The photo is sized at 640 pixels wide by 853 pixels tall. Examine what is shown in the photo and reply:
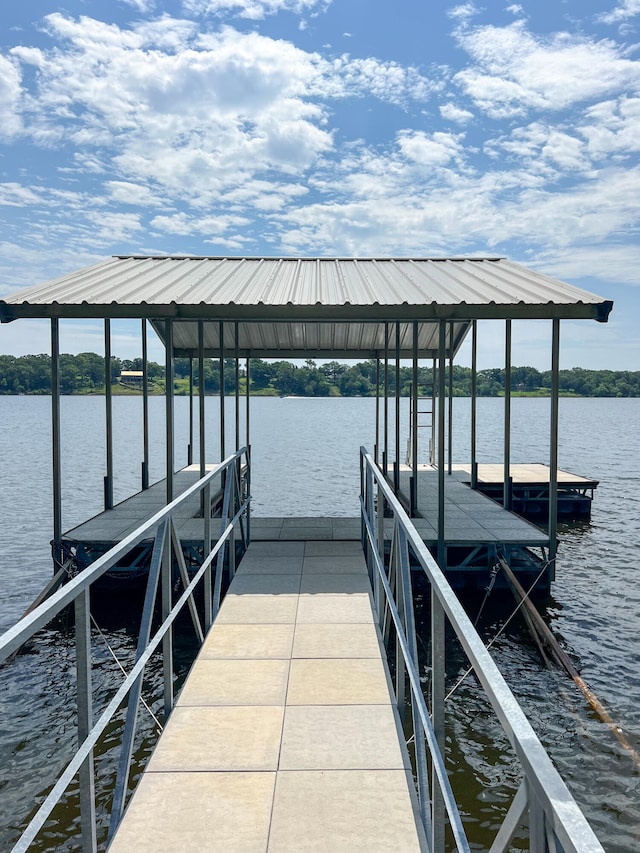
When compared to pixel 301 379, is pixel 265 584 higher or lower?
lower

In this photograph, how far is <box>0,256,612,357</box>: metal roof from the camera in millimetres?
7645

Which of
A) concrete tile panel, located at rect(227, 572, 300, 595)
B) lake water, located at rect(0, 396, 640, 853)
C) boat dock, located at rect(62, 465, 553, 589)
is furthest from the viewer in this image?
boat dock, located at rect(62, 465, 553, 589)

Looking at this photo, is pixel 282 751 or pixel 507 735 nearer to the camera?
pixel 507 735

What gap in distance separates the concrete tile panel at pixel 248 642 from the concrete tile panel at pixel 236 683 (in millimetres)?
125

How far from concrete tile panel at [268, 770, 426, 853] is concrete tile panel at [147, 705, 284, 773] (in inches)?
9.8

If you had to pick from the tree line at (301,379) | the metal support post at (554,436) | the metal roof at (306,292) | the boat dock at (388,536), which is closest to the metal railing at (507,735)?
the metal roof at (306,292)

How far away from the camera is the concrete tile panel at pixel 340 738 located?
3264 mm

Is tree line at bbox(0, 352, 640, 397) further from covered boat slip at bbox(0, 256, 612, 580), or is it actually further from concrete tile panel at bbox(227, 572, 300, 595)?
concrete tile panel at bbox(227, 572, 300, 595)

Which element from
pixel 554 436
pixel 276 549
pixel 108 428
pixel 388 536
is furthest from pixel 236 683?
pixel 108 428

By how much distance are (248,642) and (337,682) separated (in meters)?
0.91

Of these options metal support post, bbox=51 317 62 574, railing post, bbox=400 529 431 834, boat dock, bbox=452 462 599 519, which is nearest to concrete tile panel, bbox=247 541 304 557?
metal support post, bbox=51 317 62 574

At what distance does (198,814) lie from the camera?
287 centimetres

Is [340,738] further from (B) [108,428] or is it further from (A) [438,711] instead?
(B) [108,428]

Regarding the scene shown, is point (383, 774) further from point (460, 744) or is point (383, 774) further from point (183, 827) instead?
point (460, 744)
